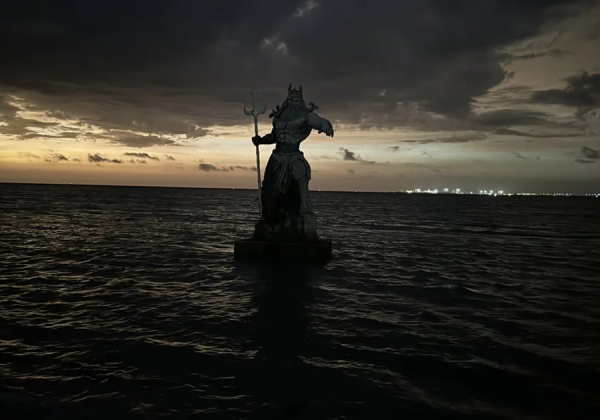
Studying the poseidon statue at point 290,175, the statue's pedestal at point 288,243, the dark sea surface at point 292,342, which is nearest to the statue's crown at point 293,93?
the poseidon statue at point 290,175

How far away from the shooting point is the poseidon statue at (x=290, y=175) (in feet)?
46.3

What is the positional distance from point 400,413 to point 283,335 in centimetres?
296

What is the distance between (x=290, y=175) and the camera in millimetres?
14141

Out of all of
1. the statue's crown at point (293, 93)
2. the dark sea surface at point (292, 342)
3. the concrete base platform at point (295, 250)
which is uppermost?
the statue's crown at point (293, 93)

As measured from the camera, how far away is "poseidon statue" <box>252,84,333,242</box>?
1412cm

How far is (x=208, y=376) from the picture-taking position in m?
5.72

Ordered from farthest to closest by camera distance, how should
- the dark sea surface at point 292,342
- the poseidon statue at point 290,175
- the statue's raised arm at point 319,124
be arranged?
1. the poseidon statue at point 290,175
2. the statue's raised arm at point 319,124
3. the dark sea surface at point 292,342

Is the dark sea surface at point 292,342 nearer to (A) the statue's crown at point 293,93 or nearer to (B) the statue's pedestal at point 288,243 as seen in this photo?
(B) the statue's pedestal at point 288,243

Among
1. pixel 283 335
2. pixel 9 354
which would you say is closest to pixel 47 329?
pixel 9 354

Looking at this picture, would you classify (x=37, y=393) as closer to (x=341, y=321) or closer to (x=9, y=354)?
(x=9, y=354)

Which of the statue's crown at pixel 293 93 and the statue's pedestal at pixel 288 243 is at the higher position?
the statue's crown at pixel 293 93

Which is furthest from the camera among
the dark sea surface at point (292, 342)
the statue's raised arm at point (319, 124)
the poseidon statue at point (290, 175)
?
the poseidon statue at point (290, 175)

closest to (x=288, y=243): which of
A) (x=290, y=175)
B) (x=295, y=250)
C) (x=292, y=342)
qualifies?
(x=295, y=250)

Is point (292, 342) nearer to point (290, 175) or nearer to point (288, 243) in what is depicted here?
point (288, 243)
